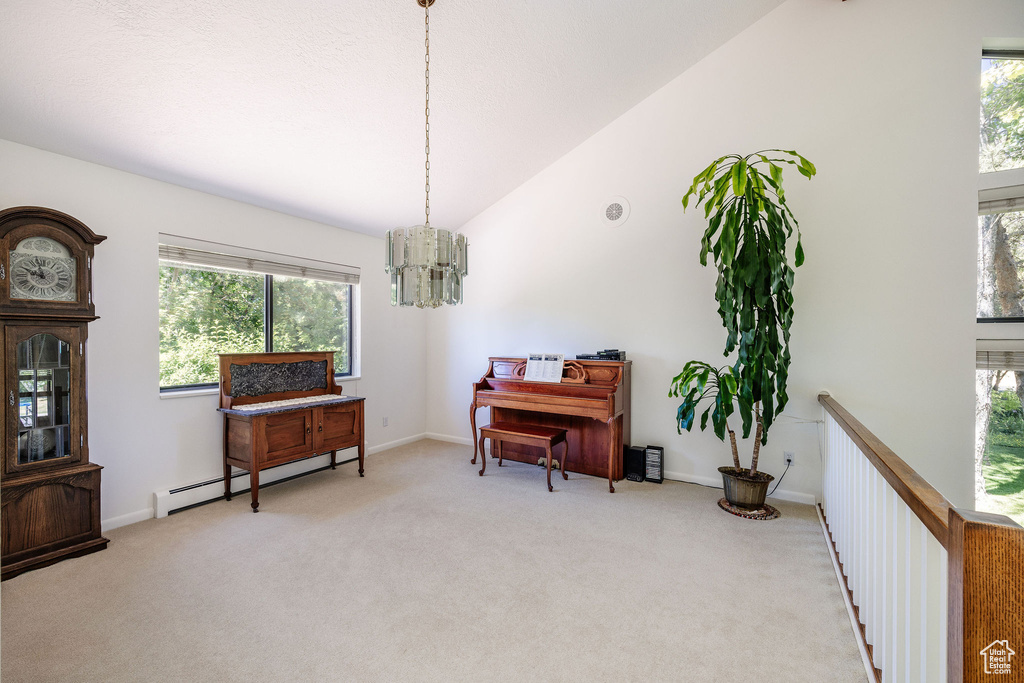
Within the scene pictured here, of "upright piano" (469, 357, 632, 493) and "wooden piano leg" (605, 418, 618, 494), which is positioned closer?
"wooden piano leg" (605, 418, 618, 494)

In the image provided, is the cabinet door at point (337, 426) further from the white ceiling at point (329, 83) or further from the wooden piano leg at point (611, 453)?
the wooden piano leg at point (611, 453)

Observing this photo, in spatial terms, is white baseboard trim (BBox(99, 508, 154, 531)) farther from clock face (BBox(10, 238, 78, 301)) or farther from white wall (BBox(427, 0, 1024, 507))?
white wall (BBox(427, 0, 1024, 507))

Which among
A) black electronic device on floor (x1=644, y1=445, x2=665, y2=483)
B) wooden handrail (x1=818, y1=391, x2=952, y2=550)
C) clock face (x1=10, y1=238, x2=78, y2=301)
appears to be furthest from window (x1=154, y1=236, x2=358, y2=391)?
wooden handrail (x1=818, y1=391, x2=952, y2=550)

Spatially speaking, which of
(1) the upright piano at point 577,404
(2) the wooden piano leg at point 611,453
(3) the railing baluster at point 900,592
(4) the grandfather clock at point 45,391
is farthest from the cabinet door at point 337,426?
(3) the railing baluster at point 900,592

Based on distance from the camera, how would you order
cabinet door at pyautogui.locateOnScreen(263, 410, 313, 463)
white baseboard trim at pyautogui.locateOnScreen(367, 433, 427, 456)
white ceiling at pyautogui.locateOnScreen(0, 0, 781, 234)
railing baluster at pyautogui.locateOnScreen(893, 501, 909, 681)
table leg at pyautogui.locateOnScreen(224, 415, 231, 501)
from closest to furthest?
1. railing baluster at pyautogui.locateOnScreen(893, 501, 909, 681)
2. white ceiling at pyautogui.locateOnScreen(0, 0, 781, 234)
3. cabinet door at pyautogui.locateOnScreen(263, 410, 313, 463)
4. table leg at pyautogui.locateOnScreen(224, 415, 231, 501)
5. white baseboard trim at pyautogui.locateOnScreen(367, 433, 427, 456)

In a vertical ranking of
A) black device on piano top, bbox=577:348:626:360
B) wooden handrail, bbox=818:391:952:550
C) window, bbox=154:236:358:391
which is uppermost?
window, bbox=154:236:358:391

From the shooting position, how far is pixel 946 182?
2883 mm

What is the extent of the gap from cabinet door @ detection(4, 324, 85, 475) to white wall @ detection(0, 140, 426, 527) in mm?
243

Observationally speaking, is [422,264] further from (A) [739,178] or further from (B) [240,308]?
(B) [240,308]

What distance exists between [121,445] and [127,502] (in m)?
0.39

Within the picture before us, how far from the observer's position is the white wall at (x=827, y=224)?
288cm

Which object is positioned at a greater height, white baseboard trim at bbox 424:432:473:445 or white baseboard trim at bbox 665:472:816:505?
white baseboard trim at bbox 424:432:473:445

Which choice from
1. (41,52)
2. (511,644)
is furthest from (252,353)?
(511,644)

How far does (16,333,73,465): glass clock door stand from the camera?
236 cm
